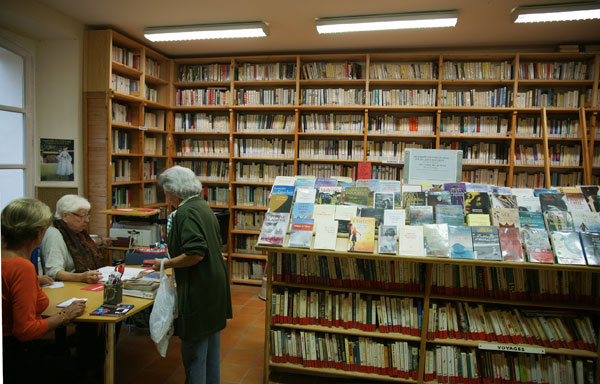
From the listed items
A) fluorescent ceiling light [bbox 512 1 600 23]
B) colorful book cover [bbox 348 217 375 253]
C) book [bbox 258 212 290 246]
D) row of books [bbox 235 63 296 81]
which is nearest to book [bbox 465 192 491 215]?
colorful book cover [bbox 348 217 375 253]

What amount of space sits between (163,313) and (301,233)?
1029 mm

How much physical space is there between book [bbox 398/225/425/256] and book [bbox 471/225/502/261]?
344 millimetres

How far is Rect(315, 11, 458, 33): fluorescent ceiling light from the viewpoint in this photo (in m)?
3.85

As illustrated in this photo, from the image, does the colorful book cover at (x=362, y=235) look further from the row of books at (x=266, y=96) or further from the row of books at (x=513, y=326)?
the row of books at (x=266, y=96)

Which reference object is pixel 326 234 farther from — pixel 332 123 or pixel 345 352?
pixel 332 123

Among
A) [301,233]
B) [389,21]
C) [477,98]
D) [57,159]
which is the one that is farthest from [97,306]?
[477,98]

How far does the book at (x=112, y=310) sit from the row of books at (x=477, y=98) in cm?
436

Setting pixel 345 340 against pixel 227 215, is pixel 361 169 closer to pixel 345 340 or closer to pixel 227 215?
pixel 345 340

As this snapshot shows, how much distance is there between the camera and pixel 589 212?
254 cm

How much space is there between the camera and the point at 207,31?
14.4 feet

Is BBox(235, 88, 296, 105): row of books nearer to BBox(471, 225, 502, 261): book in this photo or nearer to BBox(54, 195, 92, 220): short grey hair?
BBox(54, 195, 92, 220): short grey hair

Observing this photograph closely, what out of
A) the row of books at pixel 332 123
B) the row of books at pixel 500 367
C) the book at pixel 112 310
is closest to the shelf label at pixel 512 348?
the row of books at pixel 500 367

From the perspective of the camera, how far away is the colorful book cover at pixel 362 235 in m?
2.48

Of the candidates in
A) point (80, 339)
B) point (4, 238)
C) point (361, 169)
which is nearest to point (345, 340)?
point (361, 169)
